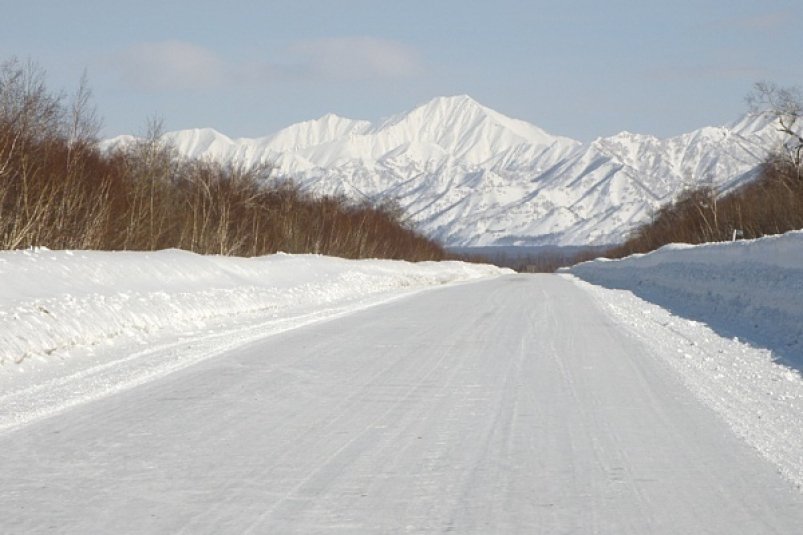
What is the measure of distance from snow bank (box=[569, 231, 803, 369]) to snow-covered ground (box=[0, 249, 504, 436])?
8.10 m

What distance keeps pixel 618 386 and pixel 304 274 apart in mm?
26011

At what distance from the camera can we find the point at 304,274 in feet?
116

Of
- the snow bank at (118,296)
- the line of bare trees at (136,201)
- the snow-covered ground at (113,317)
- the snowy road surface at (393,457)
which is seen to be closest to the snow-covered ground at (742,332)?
the snowy road surface at (393,457)

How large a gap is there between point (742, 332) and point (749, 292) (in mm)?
3771

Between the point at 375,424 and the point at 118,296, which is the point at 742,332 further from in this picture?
the point at 375,424

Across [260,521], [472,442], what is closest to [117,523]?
[260,521]

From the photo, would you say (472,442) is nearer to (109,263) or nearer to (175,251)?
A: (109,263)

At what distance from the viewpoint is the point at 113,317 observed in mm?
14945

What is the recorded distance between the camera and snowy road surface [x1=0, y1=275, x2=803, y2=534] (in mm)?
5078

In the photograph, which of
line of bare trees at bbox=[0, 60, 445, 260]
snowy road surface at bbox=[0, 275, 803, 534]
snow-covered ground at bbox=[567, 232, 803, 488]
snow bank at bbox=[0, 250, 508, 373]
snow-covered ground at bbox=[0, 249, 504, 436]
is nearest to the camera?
snowy road surface at bbox=[0, 275, 803, 534]

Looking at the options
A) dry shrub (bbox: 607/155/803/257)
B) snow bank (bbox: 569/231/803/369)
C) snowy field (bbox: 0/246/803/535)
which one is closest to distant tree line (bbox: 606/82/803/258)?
dry shrub (bbox: 607/155/803/257)

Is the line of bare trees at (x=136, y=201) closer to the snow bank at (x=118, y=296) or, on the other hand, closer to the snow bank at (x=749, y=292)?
the snow bank at (x=118, y=296)

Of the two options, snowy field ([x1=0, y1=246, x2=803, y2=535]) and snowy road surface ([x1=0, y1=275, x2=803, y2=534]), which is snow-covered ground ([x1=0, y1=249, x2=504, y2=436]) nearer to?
snowy field ([x1=0, y1=246, x2=803, y2=535])

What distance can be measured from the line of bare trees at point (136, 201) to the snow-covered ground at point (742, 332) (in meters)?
14.4
